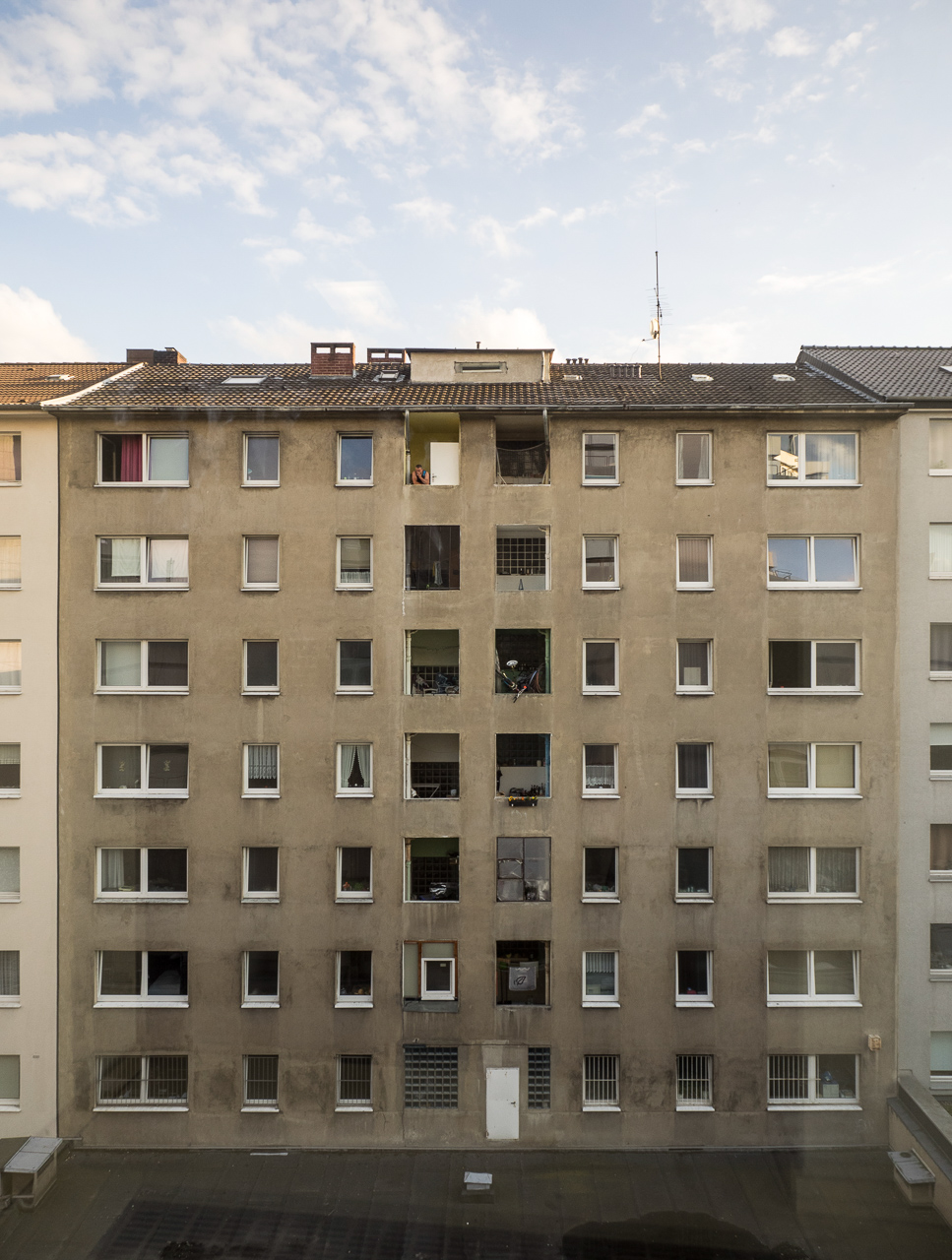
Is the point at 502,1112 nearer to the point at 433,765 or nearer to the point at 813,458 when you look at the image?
the point at 433,765

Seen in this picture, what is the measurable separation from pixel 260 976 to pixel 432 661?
890 centimetres

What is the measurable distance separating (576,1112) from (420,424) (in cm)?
1745

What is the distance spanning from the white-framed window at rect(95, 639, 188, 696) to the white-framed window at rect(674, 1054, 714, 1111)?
1548cm

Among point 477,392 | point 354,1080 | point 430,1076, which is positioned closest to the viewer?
point 430,1076

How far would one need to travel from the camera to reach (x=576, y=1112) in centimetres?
1739

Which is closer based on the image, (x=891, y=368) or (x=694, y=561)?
(x=694, y=561)

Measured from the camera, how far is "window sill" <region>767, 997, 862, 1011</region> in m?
17.5

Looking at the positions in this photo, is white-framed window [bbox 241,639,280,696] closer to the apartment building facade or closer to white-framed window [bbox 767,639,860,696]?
the apartment building facade

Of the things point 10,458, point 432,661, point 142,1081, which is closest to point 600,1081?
point 432,661

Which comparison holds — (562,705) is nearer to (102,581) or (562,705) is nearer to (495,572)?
(495,572)

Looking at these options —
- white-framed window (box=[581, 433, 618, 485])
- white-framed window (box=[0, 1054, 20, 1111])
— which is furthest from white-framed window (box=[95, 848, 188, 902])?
white-framed window (box=[581, 433, 618, 485])

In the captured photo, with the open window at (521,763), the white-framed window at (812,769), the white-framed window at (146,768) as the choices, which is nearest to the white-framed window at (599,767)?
the open window at (521,763)

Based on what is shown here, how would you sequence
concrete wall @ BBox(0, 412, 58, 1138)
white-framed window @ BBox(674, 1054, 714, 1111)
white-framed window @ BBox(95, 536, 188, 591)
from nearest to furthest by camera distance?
1. concrete wall @ BBox(0, 412, 58, 1138)
2. white-framed window @ BBox(674, 1054, 714, 1111)
3. white-framed window @ BBox(95, 536, 188, 591)

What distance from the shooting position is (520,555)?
59.4 ft
